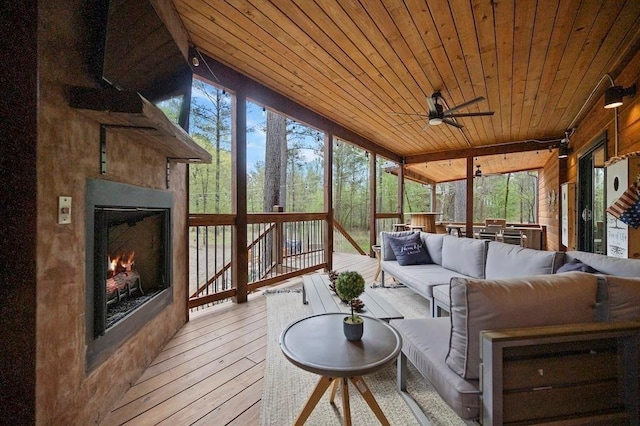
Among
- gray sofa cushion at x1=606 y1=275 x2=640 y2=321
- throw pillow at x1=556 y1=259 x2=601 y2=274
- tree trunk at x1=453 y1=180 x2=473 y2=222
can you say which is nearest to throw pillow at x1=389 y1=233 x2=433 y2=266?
throw pillow at x1=556 y1=259 x2=601 y2=274

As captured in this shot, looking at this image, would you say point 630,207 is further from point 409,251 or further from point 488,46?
point 409,251

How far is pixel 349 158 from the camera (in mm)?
11016

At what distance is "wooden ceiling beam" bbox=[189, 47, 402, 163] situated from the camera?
3047 millimetres

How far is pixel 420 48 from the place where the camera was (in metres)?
2.78

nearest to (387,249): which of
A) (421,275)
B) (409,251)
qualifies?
(409,251)

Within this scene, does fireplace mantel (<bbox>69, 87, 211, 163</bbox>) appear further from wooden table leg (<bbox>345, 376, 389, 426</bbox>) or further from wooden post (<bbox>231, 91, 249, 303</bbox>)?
wooden table leg (<bbox>345, 376, 389, 426</bbox>)

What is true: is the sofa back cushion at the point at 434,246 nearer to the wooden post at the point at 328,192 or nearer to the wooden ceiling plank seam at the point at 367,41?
the wooden post at the point at 328,192

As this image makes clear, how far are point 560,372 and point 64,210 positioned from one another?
2362 mm

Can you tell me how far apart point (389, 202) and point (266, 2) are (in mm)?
11763

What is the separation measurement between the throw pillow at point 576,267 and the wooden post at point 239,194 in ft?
10.1

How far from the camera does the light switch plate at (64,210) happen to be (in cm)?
126

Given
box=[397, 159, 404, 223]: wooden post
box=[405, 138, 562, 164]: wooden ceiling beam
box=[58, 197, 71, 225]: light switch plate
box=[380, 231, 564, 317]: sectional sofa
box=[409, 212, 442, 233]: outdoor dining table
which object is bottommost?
box=[380, 231, 564, 317]: sectional sofa

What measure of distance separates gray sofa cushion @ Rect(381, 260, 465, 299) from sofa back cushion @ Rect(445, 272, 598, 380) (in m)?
1.59

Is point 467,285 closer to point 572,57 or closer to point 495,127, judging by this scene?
point 572,57
